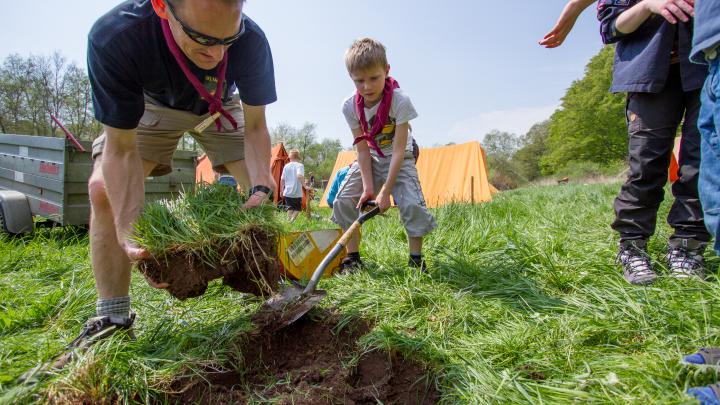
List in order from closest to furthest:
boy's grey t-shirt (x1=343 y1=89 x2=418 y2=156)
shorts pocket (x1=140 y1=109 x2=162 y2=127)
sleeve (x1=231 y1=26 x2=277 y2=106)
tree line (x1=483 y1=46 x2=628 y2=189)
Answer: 1. sleeve (x1=231 y1=26 x2=277 y2=106)
2. shorts pocket (x1=140 y1=109 x2=162 y2=127)
3. boy's grey t-shirt (x1=343 y1=89 x2=418 y2=156)
4. tree line (x1=483 y1=46 x2=628 y2=189)

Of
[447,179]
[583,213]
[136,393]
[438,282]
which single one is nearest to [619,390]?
[438,282]

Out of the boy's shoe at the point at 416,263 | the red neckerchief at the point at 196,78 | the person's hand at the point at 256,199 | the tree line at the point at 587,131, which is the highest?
the tree line at the point at 587,131

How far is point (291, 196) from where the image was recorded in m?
9.28

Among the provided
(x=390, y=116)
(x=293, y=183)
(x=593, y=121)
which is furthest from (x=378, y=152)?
(x=593, y=121)

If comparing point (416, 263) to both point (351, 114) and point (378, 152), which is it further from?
point (351, 114)

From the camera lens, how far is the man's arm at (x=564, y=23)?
96.3 inches

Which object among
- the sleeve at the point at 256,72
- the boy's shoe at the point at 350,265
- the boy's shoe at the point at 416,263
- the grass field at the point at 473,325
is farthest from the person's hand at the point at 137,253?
the boy's shoe at the point at 416,263

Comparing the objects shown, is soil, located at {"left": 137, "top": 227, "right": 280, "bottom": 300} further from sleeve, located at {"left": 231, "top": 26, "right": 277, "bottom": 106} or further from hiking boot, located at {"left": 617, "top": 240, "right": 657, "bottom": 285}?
hiking boot, located at {"left": 617, "top": 240, "right": 657, "bottom": 285}

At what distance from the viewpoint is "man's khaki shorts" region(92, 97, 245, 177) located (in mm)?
2246

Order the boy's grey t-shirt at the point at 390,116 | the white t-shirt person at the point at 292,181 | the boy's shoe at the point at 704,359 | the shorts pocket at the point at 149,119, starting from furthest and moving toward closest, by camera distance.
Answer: the white t-shirt person at the point at 292,181 < the boy's grey t-shirt at the point at 390,116 < the shorts pocket at the point at 149,119 < the boy's shoe at the point at 704,359

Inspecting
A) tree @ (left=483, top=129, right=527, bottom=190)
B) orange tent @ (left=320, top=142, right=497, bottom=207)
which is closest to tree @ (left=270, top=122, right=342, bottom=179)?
tree @ (left=483, top=129, right=527, bottom=190)

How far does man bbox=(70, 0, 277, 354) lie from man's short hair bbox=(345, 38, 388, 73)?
94cm

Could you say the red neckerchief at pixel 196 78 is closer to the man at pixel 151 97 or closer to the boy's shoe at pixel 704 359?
the man at pixel 151 97

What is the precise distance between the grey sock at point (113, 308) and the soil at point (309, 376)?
660 mm
